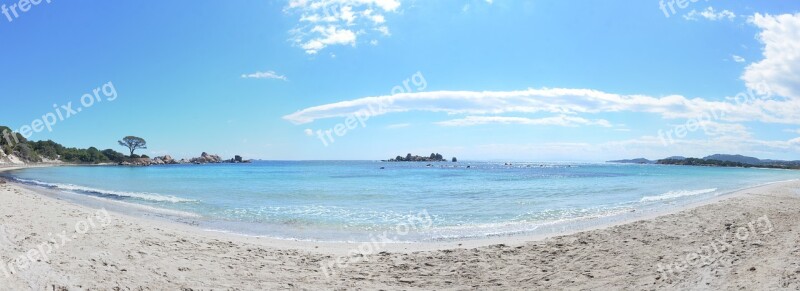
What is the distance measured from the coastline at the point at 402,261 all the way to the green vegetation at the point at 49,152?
10659 cm

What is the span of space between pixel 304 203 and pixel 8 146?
10163 cm

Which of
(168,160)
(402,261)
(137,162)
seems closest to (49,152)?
(137,162)

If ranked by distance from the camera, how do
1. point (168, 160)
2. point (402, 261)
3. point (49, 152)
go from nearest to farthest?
point (402, 261) < point (49, 152) < point (168, 160)

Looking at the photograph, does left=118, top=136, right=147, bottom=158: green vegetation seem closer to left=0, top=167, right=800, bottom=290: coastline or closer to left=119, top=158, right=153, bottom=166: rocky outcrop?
left=119, top=158, right=153, bottom=166: rocky outcrop

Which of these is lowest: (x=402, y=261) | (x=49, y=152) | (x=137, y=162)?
(x=402, y=261)

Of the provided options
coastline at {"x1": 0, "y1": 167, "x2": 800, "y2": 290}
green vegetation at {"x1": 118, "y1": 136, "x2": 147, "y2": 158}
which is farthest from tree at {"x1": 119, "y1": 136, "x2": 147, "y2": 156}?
coastline at {"x1": 0, "y1": 167, "x2": 800, "y2": 290}

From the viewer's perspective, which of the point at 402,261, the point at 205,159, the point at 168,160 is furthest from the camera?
the point at 205,159

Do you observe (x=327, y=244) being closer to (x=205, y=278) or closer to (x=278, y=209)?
(x=205, y=278)

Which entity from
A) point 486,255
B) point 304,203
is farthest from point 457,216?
point 304,203

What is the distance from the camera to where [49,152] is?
112 meters

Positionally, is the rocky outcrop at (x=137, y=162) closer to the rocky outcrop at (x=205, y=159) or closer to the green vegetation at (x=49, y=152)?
→ the green vegetation at (x=49, y=152)

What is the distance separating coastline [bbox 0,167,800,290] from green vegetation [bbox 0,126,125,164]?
10659cm

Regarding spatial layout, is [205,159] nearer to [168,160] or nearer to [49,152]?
[168,160]

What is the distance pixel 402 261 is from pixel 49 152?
138 metres
